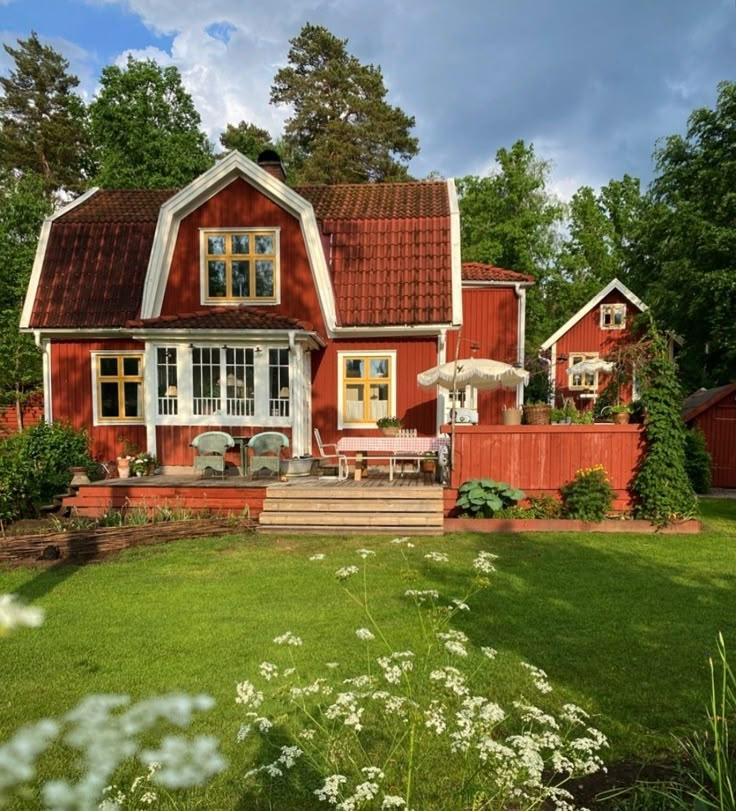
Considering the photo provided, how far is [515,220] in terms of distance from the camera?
3161 cm

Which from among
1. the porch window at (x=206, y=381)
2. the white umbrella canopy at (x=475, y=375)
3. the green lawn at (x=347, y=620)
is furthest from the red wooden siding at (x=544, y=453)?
the porch window at (x=206, y=381)

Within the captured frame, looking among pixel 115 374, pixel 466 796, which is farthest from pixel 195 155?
pixel 466 796

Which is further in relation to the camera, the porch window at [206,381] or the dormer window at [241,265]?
the dormer window at [241,265]

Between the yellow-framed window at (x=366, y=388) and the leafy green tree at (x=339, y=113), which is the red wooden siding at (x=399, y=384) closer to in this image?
the yellow-framed window at (x=366, y=388)

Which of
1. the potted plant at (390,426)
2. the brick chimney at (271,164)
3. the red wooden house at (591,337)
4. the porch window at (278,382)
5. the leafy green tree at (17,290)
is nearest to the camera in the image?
the porch window at (278,382)

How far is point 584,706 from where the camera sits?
11.5 ft

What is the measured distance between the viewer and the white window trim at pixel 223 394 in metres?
11.4

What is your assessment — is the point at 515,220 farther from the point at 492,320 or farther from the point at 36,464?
the point at 36,464

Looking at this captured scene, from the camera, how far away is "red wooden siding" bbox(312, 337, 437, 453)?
1247 centimetres

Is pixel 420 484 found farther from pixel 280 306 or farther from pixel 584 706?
pixel 584 706

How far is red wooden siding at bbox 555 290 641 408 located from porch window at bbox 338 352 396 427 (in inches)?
637

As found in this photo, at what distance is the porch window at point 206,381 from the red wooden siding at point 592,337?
19.2 meters

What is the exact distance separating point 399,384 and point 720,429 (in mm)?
9567

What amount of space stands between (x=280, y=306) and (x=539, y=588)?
28.8 feet
